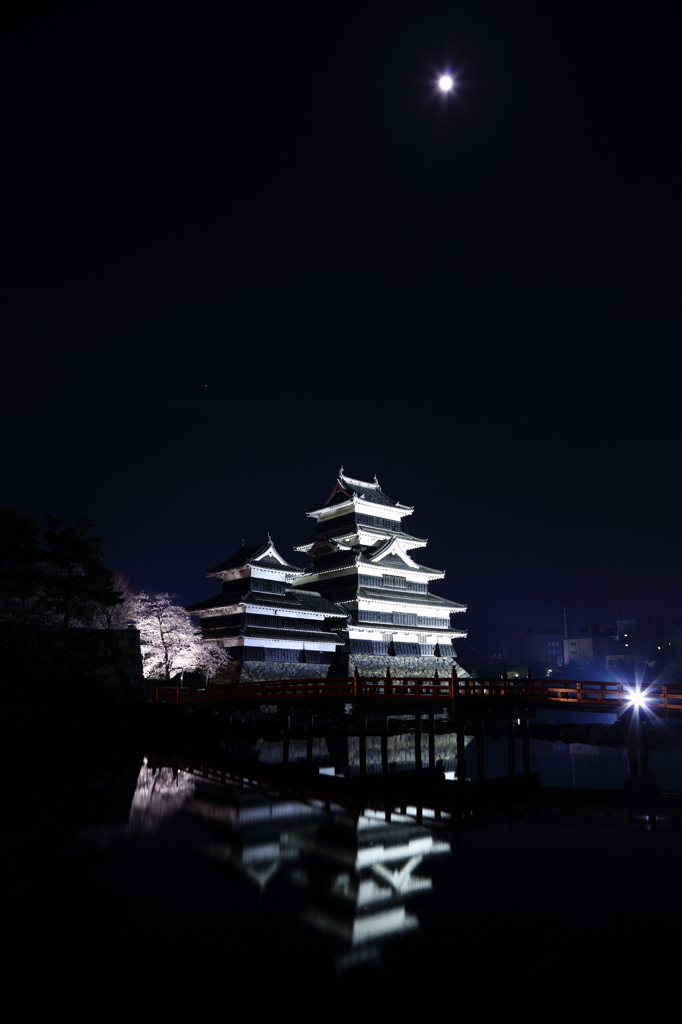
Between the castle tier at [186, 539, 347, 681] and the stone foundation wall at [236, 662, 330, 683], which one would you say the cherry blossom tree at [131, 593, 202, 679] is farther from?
the stone foundation wall at [236, 662, 330, 683]

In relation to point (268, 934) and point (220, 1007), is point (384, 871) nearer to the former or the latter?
point (268, 934)

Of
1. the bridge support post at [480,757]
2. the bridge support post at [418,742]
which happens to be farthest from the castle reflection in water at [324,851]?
the bridge support post at [480,757]

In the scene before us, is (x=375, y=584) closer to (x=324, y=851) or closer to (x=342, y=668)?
(x=342, y=668)

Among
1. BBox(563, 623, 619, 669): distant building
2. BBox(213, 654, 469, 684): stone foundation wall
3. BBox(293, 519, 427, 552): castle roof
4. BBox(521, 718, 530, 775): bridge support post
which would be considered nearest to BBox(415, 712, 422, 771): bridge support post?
BBox(521, 718, 530, 775): bridge support post

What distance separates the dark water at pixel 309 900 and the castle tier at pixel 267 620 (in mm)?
23165

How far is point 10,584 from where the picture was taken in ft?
116

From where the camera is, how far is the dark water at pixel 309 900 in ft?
24.5

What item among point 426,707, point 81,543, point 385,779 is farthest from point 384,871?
point 81,543

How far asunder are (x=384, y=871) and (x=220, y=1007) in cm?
550

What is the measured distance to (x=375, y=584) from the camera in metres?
52.1

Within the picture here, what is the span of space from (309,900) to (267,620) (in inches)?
1334

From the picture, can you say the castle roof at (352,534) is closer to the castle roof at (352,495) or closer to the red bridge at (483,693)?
the castle roof at (352,495)

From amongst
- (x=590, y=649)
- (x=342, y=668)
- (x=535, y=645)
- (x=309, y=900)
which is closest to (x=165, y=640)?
(x=342, y=668)

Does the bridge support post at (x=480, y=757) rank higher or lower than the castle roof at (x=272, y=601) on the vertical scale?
lower
